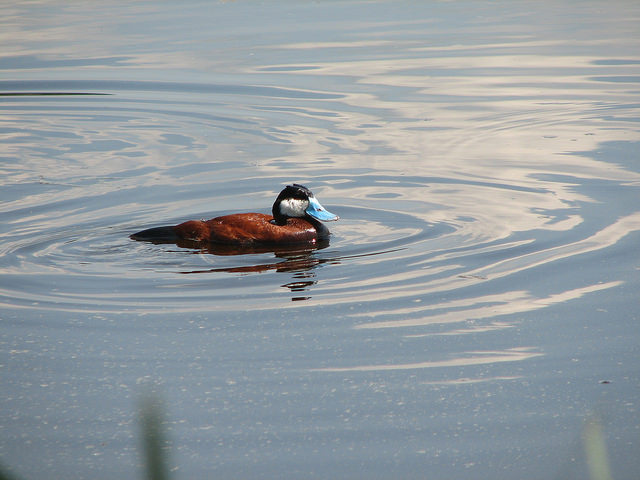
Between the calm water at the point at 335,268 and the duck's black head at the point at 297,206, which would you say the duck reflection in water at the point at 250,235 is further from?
the calm water at the point at 335,268

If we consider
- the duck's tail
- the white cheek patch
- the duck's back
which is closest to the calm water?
the duck's tail

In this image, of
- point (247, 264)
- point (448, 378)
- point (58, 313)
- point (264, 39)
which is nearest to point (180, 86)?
point (264, 39)

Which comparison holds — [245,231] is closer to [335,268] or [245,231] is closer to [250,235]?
[250,235]

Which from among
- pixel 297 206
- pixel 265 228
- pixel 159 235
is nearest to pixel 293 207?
pixel 297 206

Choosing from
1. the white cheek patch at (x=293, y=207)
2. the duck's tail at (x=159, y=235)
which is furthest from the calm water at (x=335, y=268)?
the white cheek patch at (x=293, y=207)

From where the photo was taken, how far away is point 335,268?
684 centimetres

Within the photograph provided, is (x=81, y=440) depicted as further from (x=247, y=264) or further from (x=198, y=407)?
(x=247, y=264)

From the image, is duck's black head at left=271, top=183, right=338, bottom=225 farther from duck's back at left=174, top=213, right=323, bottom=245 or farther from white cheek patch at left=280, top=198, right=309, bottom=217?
duck's back at left=174, top=213, right=323, bottom=245

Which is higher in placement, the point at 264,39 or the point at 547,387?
the point at 264,39

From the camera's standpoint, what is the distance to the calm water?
4.10 m

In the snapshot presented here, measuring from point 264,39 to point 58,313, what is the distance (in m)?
12.1

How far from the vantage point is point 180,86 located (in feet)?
47.2

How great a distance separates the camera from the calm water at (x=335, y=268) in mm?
4102

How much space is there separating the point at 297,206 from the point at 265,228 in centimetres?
41
